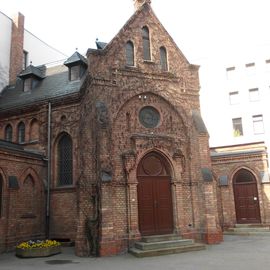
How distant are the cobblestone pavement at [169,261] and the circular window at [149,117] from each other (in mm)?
6236

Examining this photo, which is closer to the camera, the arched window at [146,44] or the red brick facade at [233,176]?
the arched window at [146,44]

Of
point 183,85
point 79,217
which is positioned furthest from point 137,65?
point 79,217

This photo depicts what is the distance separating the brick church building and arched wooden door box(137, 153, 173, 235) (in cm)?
5

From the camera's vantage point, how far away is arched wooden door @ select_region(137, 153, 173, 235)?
15758 mm

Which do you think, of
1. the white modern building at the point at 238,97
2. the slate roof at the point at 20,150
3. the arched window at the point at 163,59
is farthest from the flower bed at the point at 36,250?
the white modern building at the point at 238,97

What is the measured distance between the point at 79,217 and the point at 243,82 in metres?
30.0

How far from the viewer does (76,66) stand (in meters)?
21.0

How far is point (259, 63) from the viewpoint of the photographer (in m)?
38.6

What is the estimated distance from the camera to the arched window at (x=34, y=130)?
19809 millimetres

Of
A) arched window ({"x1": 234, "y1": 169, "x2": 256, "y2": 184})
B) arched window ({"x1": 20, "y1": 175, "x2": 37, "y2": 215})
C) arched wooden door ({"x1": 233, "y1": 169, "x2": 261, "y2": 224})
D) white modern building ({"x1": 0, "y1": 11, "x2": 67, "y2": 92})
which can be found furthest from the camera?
white modern building ({"x1": 0, "y1": 11, "x2": 67, "y2": 92})

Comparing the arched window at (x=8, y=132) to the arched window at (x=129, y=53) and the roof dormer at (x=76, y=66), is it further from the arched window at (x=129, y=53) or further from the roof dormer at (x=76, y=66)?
the arched window at (x=129, y=53)

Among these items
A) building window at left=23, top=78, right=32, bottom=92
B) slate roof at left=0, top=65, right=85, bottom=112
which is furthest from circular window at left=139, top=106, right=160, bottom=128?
building window at left=23, top=78, right=32, bottom=92

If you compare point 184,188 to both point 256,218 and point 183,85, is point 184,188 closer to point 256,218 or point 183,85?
point 183,85

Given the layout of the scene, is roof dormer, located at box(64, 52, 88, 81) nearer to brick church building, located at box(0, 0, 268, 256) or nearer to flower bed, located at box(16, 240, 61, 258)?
brick church building, located at box(0, 0, 268, 256)
